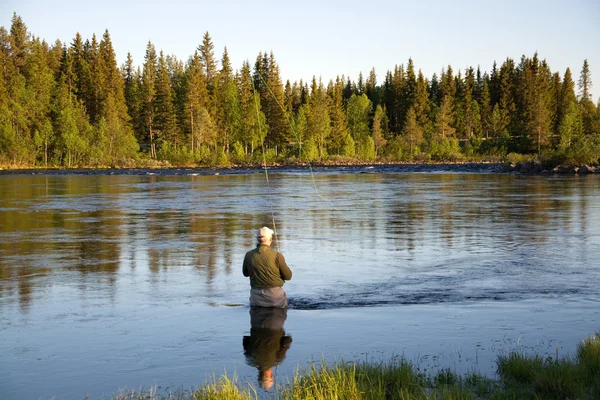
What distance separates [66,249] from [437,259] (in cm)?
959

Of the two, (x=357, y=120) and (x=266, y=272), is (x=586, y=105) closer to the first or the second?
(x=357, y=120)

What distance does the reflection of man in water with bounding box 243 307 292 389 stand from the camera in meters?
8.01

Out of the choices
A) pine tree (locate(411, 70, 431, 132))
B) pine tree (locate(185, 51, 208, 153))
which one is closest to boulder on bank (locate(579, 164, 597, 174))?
pine tree (locate(185, 51, 208, 153))

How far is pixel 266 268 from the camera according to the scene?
1038cm

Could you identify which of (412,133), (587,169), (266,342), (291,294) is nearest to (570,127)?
(412,133)

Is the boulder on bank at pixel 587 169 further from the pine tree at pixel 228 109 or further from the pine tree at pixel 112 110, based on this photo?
the pine tree at pixel 112 110

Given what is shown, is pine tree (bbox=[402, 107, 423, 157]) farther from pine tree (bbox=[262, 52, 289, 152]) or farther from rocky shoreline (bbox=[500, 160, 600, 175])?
rocky shoreline (bbox=[500, 160, 600, 175])

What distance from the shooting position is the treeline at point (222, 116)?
9838cm

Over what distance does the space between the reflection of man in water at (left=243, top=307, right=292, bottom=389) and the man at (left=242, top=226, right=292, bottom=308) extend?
173mm

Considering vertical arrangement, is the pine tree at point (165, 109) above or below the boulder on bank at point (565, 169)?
above

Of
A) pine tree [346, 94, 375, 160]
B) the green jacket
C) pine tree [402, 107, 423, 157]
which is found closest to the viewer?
the green jacket

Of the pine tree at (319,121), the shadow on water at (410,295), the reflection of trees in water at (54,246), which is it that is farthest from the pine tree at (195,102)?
the shadow on water at (410,295)

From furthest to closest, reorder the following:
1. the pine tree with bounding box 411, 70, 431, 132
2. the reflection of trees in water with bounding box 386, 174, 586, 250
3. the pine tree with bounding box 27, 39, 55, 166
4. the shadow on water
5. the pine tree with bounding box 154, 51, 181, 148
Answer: the pine tree with bounding box 411, 70, 431, 132 < the pine tree with bounding box 154, 51, 181, 148 < the pine tree with bounding box 27, 39, 55, 166 < the reflection of trees in water with bounding box 386, 174, 586, 250 < the shadow on water

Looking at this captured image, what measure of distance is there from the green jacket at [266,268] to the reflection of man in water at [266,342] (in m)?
0.46
